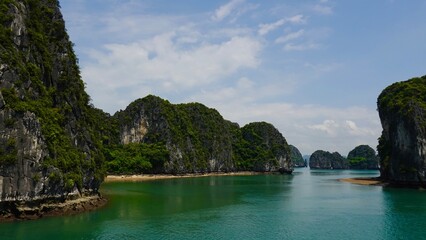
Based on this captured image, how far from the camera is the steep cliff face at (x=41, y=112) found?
37.5 metres

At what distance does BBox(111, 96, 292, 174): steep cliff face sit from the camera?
13225cm

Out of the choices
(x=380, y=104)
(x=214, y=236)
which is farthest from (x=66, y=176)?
(x=380, y=104)

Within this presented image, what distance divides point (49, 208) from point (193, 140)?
356ft

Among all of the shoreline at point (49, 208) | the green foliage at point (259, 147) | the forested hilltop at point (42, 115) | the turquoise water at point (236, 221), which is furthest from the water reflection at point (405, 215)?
the green foliage at point (259, 147)

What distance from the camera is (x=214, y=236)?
3466cm

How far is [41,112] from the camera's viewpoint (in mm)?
42844

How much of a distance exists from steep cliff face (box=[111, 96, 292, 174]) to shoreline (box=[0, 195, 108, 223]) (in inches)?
2663

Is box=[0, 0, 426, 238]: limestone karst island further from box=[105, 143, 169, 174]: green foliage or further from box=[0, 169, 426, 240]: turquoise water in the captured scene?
box=[105, 143, 169, 174]: green foliage

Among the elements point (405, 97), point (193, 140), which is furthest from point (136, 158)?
point (405, 97)

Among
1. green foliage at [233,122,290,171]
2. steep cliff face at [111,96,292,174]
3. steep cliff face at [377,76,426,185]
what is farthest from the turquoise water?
green foliage at [233,122,290,171]

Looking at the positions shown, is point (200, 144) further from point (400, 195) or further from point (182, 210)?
point (182, 210)

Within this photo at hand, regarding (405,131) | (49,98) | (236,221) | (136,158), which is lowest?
(236,221)

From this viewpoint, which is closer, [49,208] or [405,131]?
[49,208]

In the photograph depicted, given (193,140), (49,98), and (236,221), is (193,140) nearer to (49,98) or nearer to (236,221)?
(49,98)
